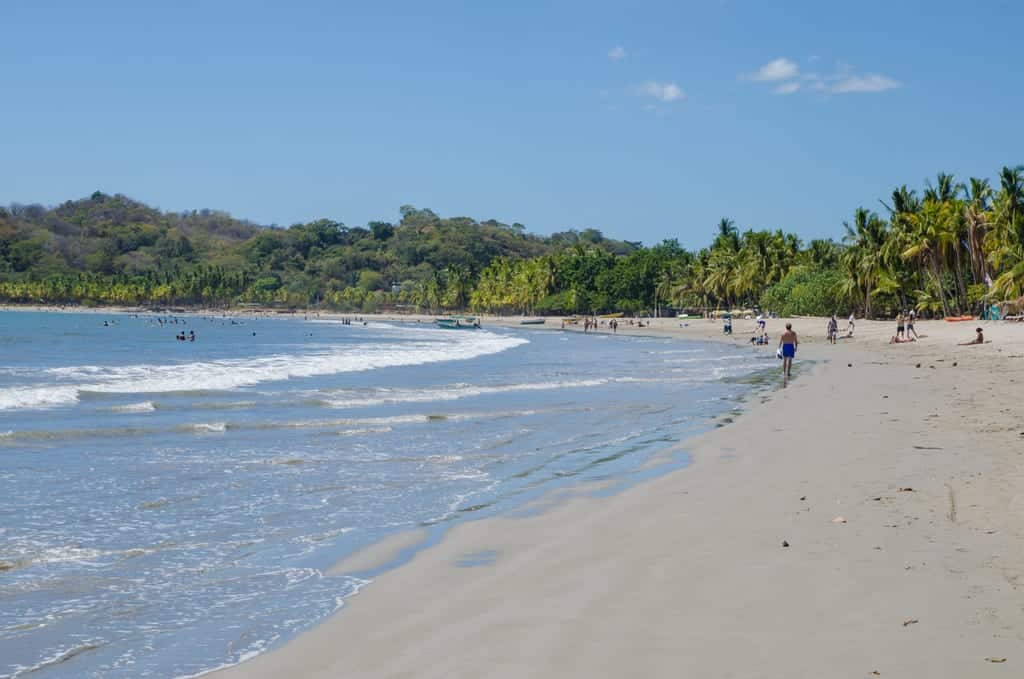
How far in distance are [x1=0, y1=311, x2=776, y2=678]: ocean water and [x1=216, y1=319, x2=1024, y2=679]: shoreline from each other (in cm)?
82

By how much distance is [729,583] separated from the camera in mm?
6969

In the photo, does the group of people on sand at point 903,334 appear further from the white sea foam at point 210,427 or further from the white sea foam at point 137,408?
the white sea foam at point 210,427

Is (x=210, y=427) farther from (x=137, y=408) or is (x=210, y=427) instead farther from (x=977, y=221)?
(x=977, y=221)

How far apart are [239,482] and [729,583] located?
24.7 ft

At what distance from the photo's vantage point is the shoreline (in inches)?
215

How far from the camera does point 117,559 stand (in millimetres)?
8523

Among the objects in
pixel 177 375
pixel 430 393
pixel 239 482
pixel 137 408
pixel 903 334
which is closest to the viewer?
pixel 239 482

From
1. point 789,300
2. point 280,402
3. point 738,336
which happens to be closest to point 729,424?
point 280,402

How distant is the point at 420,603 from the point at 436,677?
162cm

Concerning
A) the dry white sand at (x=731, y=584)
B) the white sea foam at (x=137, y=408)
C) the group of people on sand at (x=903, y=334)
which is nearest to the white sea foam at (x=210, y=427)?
the white sea foam at (x=137, y=408)

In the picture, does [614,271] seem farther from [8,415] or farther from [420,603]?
[420,603]

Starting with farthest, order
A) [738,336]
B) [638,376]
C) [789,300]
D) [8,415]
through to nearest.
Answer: [789,300]
[738,336]
[638,376]
[8,415]

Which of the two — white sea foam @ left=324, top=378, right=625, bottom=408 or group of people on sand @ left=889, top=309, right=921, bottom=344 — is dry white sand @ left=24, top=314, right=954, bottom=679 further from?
→ group of people on sand @ left=889, top=309, right=921, bottom=344

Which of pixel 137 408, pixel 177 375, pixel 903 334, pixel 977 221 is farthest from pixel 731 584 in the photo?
pixel 977 221
